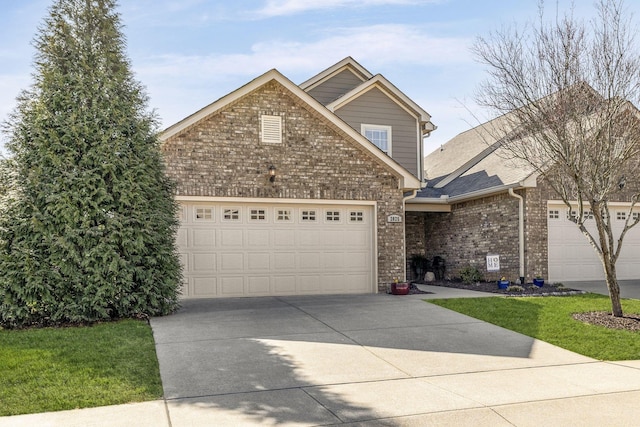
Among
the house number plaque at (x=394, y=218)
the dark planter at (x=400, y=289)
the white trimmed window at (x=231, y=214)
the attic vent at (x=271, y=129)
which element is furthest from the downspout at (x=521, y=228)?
the white trimmed window at (x=231, y=214)

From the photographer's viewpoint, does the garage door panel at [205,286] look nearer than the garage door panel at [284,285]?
Yes

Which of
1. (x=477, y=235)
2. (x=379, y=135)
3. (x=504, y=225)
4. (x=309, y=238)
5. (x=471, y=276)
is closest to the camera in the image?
(x=309, y=238)

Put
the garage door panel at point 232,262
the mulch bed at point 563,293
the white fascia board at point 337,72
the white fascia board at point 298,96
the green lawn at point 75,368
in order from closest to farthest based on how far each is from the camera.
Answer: the green lawn at point 75,368 → the mulch bed at point 563,293 → the white fascia board at point 298,96 → the garage door panel at point 232,262 → the white fascia board at point 337,72

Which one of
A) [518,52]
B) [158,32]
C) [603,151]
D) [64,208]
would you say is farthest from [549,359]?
[158,32]

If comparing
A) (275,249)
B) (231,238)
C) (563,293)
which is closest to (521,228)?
(563,293)

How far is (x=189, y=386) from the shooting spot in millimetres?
5410

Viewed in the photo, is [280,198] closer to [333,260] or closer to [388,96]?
[333,260]

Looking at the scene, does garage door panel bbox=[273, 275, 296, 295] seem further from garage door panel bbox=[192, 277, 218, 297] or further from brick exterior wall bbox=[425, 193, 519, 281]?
brick exterior wall bbox=[425, 193, 519, 281]

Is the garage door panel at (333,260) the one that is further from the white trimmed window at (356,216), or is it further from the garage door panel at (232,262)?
the garage door panel at (232,262)

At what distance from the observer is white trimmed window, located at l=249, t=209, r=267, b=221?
12449 millimetres

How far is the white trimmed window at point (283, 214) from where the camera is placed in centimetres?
1268

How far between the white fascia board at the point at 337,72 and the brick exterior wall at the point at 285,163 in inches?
217

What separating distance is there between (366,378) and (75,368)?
332 cm

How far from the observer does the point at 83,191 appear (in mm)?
8922
